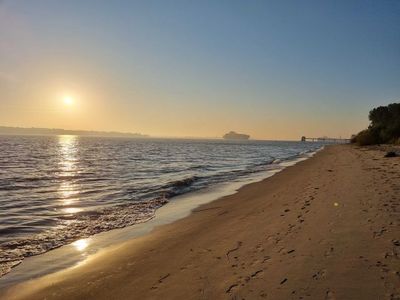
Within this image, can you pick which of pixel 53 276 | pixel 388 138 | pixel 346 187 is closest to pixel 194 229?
pixel 53 276

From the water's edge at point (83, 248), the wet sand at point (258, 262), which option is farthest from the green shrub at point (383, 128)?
the wet sand at point (258, 262)

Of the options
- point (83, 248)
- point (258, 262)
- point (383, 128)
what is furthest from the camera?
point (383, 128)

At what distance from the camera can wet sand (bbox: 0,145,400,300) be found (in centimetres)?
575

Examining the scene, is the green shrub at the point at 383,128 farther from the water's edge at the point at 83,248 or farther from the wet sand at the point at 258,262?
the wet sand at the point at 258,262

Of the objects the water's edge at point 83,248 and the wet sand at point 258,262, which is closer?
the wet sand at point 258,262

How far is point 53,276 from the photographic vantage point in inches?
307

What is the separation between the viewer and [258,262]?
279 inches

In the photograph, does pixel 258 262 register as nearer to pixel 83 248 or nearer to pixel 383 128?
pixel 83 248

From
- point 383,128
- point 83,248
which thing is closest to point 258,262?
point 83,248

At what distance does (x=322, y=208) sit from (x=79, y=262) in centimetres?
755

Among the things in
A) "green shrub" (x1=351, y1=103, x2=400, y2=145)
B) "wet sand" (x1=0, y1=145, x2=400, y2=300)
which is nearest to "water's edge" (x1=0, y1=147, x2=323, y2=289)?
"wet sand" (x1=0, y1=145, x2=400, y2=300)

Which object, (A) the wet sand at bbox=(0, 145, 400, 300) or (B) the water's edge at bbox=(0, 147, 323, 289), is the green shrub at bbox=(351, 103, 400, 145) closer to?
(B) the water's edge at bbox=(0, 147, 323, 289)

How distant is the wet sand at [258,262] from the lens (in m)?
5.75

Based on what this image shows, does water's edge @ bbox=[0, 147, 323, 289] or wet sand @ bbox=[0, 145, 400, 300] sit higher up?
wet sand @ bbox=[0, 145, 400, 300]
